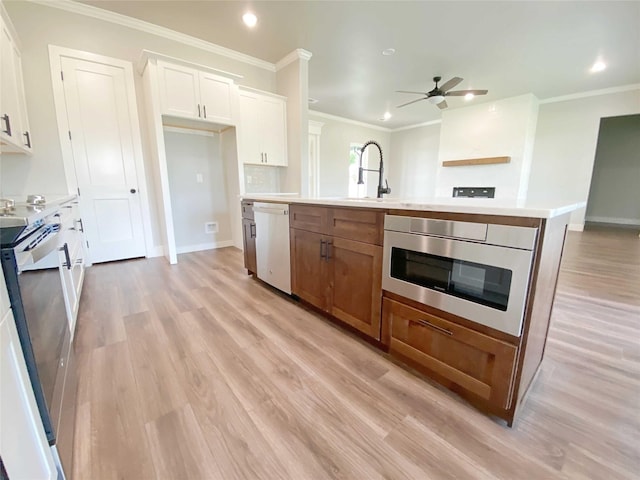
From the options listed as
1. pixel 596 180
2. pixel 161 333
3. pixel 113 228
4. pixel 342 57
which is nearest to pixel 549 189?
pixel 596 180

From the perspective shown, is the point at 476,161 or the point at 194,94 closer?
the point at 194,94

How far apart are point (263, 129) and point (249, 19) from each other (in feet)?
4.09

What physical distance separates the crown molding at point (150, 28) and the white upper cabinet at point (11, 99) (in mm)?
664

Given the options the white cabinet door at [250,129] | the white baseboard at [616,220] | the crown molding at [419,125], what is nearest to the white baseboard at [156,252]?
the white cabinet door at [250,129]

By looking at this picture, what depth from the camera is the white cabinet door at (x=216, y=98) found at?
10.7 ft

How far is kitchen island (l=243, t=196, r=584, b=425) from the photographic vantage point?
100 cm

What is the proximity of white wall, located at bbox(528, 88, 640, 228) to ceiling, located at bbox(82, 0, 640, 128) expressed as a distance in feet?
1.41

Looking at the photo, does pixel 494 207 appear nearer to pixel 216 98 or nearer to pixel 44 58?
pixel 216 98

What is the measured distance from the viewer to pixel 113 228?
129 inches

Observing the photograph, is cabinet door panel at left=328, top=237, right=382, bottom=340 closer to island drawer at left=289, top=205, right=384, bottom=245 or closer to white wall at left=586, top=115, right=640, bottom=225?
island drawer at left=289, top=205, right=384, bottom=245

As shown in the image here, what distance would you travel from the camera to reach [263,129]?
3.85 m

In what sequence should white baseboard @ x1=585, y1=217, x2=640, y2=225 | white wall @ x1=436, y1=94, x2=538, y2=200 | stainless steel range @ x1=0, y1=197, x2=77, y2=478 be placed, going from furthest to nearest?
white baseboard @ x1=585, y1=217, x2=640, y2=225 → white wall @ x1=436, y1=94, x2=538, y2=200 → stainless steel range @ x1=0, y1=197, x2=77, y2=478

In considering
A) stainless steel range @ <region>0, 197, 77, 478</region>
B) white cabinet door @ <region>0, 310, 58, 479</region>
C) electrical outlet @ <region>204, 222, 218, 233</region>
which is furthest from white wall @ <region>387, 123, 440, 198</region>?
white cabinet door @ <region>0, 310, 58, 479</region>

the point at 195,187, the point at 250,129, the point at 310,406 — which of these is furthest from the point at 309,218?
the point at 195,187
